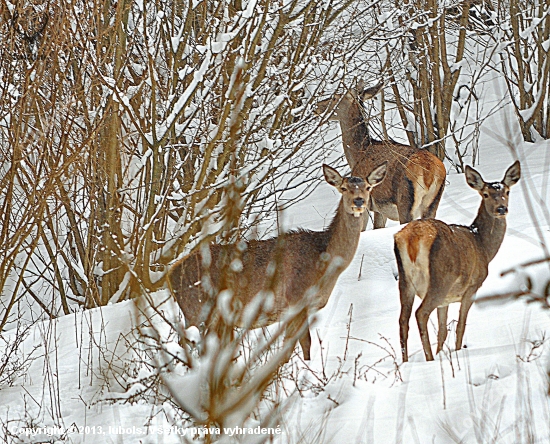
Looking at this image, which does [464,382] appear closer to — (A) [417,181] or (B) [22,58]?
(B) [22,58]

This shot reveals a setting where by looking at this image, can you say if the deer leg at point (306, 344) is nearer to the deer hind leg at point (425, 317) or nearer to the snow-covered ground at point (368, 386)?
the snow-covered ground at point (368, 386)

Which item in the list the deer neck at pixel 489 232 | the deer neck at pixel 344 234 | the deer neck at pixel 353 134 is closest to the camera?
the deer neck at pixel 489 232

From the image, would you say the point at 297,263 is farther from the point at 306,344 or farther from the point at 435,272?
the point at 435,272

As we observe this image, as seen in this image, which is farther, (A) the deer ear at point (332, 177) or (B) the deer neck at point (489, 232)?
(A) the deer ear at point (332, 177)

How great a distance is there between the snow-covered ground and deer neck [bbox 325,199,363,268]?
0.49 metres

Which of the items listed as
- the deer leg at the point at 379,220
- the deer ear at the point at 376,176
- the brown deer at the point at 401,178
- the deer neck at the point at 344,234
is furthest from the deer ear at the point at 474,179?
the deer leg at the point at 379,220

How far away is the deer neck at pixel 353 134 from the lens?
34.4 feet

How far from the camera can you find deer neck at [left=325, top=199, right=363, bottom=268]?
695 cm

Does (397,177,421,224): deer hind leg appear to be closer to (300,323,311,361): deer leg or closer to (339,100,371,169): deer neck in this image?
(339,100,371,169): deer neck

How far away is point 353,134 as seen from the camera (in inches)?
420

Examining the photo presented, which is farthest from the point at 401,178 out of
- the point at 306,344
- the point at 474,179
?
the point at 306,344

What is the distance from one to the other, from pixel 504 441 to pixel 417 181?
20.0ft

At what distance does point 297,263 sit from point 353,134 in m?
4.46

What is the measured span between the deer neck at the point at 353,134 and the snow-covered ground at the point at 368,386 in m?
3.14
